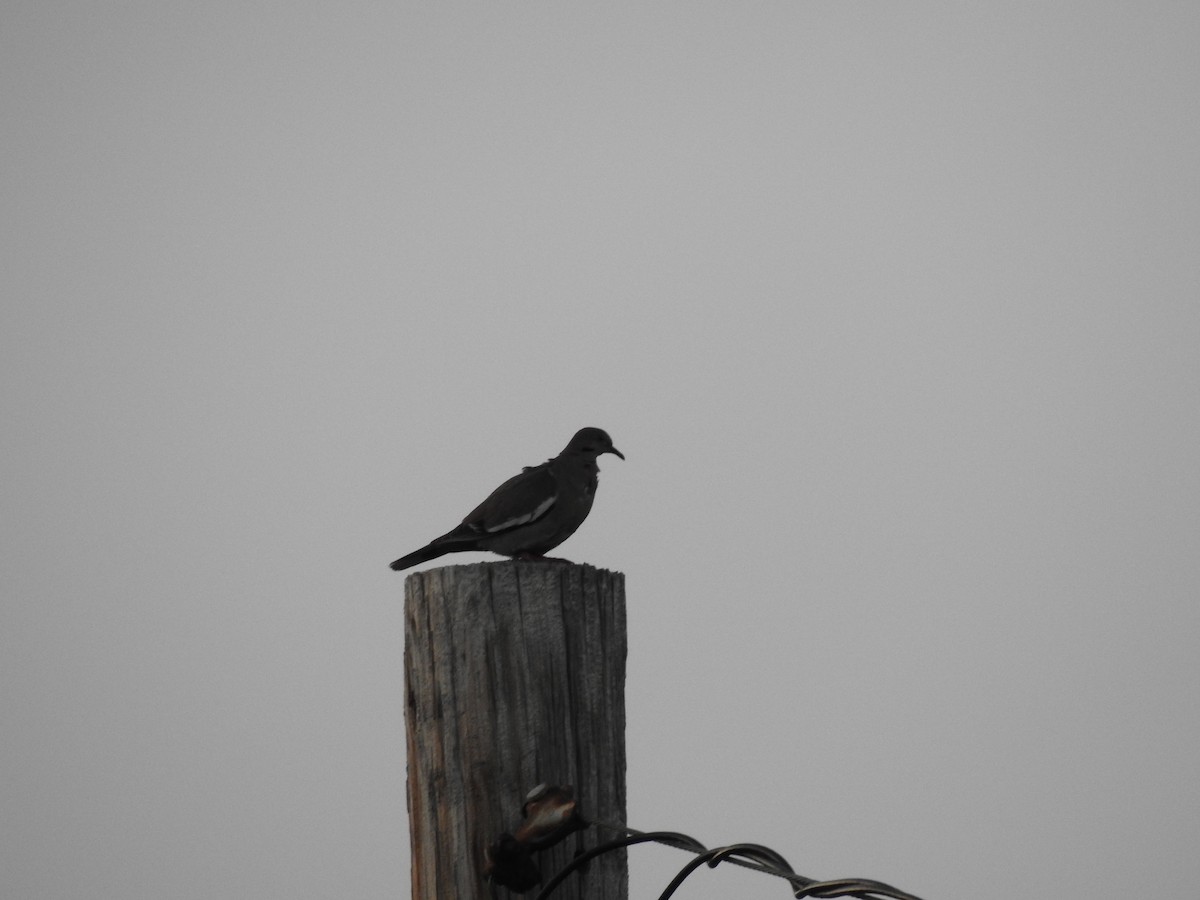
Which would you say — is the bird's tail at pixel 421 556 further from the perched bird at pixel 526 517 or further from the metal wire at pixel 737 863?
the metal wire at pixel 737 863

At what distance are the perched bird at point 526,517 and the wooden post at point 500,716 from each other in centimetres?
226

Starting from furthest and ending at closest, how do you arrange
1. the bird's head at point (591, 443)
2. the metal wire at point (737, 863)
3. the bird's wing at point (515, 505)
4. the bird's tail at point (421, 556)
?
1. the bird's head at point (591, 443)
2. the bird's tail at point (421, 556)
3. the bird's wing at point (515, 505)
4. the metal wire at point (737, 863)

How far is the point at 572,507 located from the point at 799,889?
3372 mm

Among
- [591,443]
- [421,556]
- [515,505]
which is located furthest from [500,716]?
[591,443]

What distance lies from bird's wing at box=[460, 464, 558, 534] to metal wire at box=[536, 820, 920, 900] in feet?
8.15

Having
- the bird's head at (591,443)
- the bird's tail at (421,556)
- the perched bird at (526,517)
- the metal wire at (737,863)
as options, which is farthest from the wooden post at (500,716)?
the bird's head at (591,443)

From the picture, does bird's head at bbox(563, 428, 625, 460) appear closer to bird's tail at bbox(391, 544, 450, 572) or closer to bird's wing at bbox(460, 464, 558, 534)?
bird's wing at bbox(460, 464, 558, 534)

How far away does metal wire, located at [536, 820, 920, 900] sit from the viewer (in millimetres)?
2345

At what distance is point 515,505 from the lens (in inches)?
220

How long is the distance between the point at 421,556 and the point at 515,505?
0.58m

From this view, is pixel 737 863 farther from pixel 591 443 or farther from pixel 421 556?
pixel 591 443

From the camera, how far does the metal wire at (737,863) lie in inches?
92.3

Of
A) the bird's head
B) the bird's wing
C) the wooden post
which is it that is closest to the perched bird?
the bird's wing

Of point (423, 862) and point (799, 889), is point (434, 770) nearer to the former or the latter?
point (423, 862)
